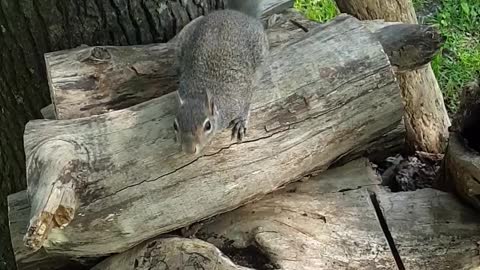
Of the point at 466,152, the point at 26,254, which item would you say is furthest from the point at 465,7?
the point at 26,254

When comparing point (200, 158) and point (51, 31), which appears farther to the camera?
point (51, 31)

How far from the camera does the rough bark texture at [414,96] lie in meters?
2.97

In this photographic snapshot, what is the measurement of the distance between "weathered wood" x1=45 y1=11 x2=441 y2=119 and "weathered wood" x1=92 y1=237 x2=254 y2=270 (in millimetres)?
433

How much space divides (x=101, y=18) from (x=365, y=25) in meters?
0.81

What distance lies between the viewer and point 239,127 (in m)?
2.35

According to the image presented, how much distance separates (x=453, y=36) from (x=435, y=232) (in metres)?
1.82

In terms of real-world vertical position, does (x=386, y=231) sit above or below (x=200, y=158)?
below

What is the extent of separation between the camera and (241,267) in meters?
2.22

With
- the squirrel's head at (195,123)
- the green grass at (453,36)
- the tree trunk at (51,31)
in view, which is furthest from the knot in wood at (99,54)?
the green grass at (453,36)

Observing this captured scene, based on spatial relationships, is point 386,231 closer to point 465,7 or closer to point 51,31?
point 51,31

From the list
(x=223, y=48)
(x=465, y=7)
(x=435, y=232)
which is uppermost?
(x=223, y=48)

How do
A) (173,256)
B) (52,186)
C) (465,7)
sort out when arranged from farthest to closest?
(465,7), (173,256), (52,186)

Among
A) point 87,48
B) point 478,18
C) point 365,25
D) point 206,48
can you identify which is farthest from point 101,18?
point 478,18

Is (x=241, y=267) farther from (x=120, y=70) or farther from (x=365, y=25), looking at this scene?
(x=365, y=25)
